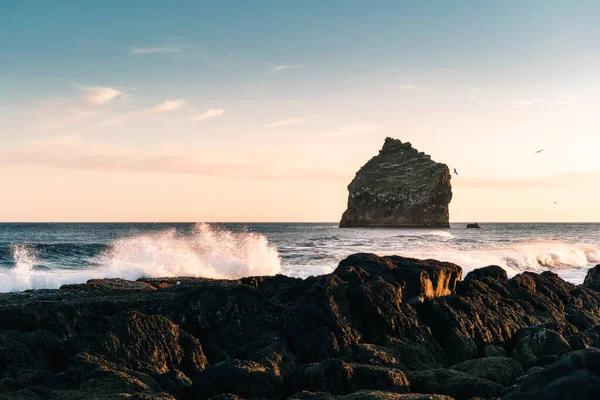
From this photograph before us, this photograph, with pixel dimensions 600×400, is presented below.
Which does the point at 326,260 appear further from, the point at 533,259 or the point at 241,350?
the point at 241,350

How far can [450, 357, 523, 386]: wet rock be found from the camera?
743 cm

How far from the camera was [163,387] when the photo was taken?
6.70m

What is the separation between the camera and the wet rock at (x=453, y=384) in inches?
255

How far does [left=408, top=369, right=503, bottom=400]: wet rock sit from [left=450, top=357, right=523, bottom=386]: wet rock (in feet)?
1.88

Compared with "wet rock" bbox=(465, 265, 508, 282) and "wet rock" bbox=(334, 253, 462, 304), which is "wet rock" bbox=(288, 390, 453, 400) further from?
"wet rock" bbox=(465, 265, 508, 282)

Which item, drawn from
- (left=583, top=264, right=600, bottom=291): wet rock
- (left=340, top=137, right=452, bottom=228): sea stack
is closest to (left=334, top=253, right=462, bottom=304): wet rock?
(left=583, top=264, right=600, bottom=291): wet rock

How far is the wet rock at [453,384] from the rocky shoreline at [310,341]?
17 mm

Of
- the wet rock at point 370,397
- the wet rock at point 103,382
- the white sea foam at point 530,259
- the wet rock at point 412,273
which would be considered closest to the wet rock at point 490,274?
the wet rock at point 412,273

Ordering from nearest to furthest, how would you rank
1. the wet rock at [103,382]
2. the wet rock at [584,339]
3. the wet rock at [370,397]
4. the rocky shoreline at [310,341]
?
the wet rock at [370,397], the wet rock at [103,382], the rocky shoreline at [310,341], the wet rock at [584,339]

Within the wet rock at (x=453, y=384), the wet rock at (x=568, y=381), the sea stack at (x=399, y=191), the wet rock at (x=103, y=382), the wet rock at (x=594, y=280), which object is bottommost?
the wet rock at (x=453, y=384)

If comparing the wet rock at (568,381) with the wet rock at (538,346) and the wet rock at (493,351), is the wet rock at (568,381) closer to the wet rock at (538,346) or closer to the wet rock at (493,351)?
the wet rock at (538,346)

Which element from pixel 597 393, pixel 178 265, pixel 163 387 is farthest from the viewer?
pixel 178 265

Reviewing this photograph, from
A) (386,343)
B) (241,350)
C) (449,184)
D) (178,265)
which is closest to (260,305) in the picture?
(241,350)

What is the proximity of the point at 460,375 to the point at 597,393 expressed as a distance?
101 inches
